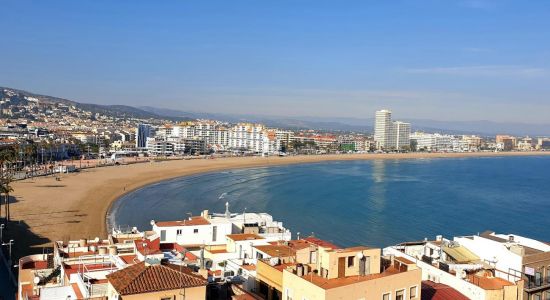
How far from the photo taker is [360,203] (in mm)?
54312

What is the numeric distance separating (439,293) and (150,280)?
7119mm

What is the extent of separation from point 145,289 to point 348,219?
114ft

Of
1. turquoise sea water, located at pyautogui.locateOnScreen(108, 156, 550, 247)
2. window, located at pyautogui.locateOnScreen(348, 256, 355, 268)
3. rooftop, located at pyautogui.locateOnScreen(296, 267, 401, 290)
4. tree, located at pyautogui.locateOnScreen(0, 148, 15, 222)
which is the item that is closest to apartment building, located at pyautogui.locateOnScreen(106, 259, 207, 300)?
rooftop, located at pyautogui.locateOnScreen(296, 267, 401, 290)

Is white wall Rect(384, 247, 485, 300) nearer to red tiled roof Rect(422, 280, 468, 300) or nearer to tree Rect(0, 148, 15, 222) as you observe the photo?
red tiled roof Rect(422, 280, 468, 300)

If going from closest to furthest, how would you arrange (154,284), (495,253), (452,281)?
(154,284)
(452,281)
(495,253)

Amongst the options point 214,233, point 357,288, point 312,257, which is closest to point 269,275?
point 312,257

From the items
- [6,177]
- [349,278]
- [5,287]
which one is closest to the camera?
[349,278]

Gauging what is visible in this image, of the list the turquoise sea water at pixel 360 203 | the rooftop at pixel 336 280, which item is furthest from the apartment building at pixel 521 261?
the turquoise sea water at pixel 360 203

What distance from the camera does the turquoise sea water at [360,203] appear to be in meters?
40.1

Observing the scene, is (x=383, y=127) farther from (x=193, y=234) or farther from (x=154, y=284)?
(x=154, y=284)

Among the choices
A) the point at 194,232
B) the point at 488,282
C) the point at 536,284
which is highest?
the point at 488,282

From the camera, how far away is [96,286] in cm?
1130

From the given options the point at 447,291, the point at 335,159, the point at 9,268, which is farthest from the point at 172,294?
the point at 335,159

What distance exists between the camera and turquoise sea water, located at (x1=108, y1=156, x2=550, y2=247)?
40.1m
